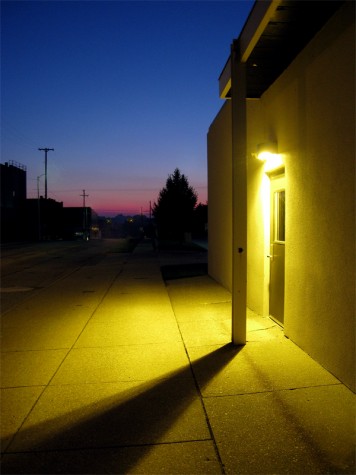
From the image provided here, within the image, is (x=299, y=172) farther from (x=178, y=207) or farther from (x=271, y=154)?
(x=178, y=207)

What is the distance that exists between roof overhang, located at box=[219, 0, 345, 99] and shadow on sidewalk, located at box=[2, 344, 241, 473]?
4179mm

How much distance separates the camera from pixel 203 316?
744 centimetres

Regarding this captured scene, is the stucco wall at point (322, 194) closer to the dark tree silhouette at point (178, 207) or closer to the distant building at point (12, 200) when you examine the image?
the dark tree silhouette at point (178, 207)

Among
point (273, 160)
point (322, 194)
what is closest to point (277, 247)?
point (273, 160)

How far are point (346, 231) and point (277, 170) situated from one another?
8.20 ft

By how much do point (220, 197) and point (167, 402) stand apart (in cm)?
778

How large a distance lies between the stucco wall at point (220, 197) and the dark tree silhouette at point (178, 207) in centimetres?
2017

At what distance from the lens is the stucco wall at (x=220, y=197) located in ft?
32.1

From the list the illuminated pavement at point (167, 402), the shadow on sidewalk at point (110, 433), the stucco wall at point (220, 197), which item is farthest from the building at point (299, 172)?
the stucco wall at point (220, 197)

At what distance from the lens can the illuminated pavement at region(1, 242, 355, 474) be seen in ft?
9.68

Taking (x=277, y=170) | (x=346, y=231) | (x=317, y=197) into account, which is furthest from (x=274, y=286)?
(x=346, y=231)

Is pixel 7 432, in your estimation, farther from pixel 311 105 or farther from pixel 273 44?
pixel 273 44

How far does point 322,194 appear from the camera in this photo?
4562 mm

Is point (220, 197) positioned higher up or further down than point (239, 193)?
higher up
